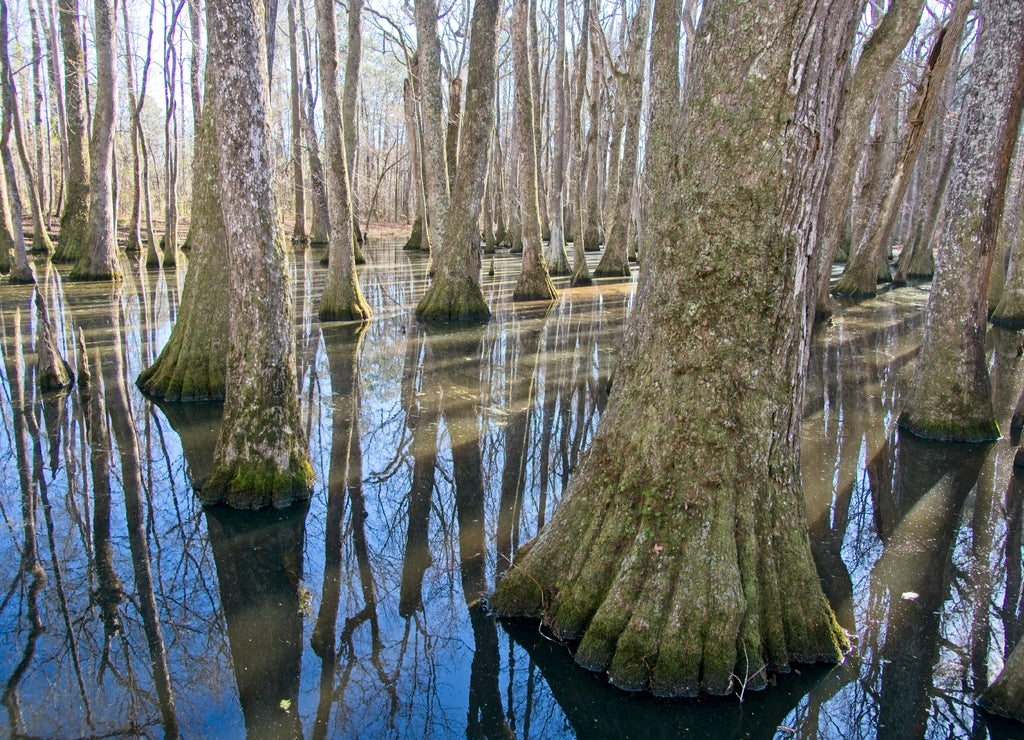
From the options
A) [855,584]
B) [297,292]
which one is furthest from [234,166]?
[297,292]

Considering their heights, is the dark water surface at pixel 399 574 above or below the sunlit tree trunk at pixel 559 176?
below

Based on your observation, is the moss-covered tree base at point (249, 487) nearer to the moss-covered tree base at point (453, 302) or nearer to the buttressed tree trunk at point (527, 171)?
the moss-covered tree base at point (453, 302)

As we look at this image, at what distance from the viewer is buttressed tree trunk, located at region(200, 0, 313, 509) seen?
502 centimetres

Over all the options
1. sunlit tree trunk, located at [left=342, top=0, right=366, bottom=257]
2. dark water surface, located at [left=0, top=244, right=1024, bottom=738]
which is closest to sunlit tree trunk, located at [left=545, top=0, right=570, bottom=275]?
sunlit tree trunk, located at [left=342, top=0, right=366, bottom=257]

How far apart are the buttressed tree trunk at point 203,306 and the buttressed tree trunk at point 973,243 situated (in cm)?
707

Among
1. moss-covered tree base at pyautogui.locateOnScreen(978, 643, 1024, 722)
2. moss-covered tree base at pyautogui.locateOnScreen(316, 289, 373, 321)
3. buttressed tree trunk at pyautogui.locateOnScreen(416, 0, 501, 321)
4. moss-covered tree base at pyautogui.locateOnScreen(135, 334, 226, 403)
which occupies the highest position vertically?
buttressed tree trunk at pyautogui.locateOnScreen(416, 0, 501, 321)

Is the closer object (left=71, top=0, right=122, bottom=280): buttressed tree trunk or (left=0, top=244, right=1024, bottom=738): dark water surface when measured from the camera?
(left=0, top=244, right=1024, bottom=738): dark water surface

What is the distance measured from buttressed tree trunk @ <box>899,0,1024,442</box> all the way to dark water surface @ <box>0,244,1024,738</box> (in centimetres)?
46

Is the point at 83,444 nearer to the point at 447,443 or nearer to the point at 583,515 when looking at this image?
the point at 447,443

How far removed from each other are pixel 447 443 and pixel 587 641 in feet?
11.0

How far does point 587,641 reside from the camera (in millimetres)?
3500

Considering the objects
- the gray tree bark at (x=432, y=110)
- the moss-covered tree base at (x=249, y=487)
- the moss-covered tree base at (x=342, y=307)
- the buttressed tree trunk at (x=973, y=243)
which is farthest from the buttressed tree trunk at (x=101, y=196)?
the buttressed tree trunk at (x=973, y=243)

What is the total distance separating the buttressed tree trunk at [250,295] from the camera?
16.5 ft

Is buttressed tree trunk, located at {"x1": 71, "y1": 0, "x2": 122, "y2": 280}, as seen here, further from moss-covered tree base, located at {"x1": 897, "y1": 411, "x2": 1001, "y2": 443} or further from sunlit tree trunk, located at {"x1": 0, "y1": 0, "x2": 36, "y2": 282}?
moss-covered tree base, located at {"x1": 897, "y1": 411, "x2": 1001, "y2": 443}
